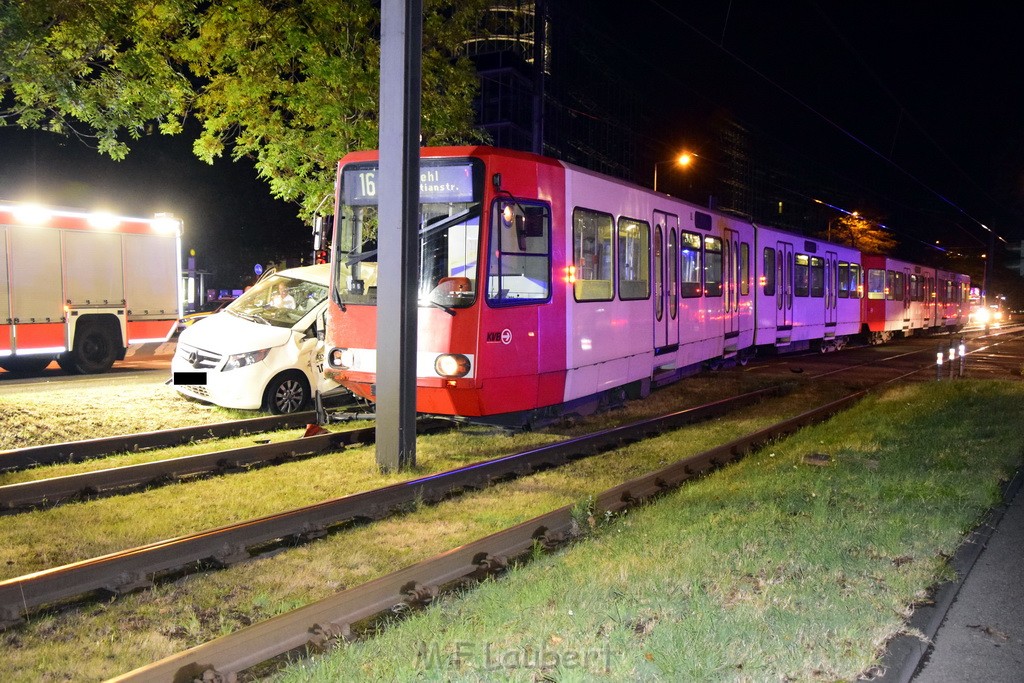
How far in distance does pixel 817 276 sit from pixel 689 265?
40.3ft

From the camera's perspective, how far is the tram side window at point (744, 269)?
61.3 feet

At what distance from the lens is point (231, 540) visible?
5.87 meters

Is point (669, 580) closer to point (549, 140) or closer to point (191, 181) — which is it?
point (191, 181)

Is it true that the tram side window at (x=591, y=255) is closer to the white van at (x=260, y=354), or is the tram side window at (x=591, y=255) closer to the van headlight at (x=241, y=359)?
the white van at (x=260, y=354)

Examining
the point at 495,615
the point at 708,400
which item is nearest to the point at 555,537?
the point at 495,615

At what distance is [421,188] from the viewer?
383 inches

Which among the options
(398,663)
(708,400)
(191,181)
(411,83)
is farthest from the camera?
(191,181)

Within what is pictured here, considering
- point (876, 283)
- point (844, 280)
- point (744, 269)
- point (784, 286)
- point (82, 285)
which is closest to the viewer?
point (82, 285)

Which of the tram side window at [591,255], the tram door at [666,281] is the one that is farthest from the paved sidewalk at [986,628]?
the tram door at [666,281]

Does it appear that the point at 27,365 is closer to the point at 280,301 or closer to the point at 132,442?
the point at 280,301

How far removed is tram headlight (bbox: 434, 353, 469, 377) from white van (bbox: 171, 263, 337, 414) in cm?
298

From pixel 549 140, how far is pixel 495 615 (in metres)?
67.2

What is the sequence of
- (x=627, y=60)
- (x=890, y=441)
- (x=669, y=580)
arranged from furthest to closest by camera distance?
(x=627, y=60) < (x=890, y=441) < (x=669, y=580)

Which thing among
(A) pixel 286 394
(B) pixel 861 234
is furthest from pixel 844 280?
(B) pixel 861 234
